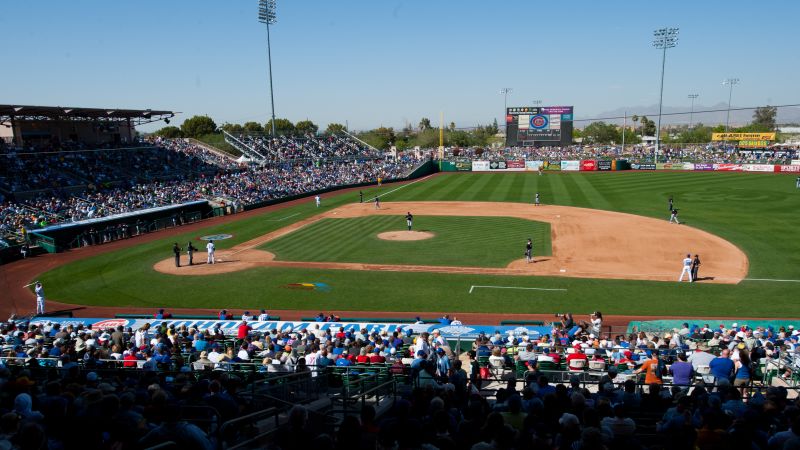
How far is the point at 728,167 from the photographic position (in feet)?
232

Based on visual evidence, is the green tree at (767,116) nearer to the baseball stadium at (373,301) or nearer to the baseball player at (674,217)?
the baseball stadium at (373,301)

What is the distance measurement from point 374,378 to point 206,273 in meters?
19.7

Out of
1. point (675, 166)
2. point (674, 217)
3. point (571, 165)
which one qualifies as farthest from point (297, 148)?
A: point (675, 166)

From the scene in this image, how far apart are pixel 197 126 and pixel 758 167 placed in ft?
343

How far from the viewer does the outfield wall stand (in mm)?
69062

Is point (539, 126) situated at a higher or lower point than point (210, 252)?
higher

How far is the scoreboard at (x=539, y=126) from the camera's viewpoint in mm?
86125

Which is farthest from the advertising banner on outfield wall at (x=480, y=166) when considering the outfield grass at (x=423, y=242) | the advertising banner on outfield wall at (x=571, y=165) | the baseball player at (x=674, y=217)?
the baseball player at (x=674, y=217)

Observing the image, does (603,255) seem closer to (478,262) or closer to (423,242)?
(478,262)

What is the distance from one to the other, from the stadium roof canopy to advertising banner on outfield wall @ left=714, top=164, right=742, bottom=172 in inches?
2677

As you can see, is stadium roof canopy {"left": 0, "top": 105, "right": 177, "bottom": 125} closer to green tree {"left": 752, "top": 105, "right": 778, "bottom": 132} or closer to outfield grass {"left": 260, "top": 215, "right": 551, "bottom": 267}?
outfield grass {"left": 260, "top": 215, "right": 551, "bottom": 267}

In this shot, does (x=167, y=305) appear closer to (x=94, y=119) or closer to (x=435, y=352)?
(x=435, y=352)


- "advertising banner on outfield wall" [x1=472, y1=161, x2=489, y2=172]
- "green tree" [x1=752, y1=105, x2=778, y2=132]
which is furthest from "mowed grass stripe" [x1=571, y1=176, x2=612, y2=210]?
"green tree" [x1=752, y1=105, x2=778, y2=132]

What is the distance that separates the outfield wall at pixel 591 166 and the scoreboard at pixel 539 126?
31.6 feet
